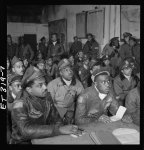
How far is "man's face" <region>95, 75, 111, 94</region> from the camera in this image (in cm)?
295

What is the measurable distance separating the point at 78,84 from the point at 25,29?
43.9 inches

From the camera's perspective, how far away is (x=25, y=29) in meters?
3.12

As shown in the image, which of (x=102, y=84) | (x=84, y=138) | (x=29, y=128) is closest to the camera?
(x=84, y=138)

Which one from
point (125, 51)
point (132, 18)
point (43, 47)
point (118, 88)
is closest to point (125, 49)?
point (125, 51)

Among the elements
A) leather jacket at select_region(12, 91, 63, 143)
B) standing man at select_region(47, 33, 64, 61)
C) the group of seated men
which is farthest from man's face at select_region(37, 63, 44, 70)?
leather jacket at select_region(12, 91, 63, 143)

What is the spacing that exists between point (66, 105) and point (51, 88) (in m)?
0.33

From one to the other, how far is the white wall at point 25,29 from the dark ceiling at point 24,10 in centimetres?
15

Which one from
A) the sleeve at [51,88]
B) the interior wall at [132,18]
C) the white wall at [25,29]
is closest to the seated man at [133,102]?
the interior wall at [132,18]

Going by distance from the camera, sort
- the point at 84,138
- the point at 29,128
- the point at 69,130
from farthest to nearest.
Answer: the point at 29,128, the point at 69,130, the point at 84,138

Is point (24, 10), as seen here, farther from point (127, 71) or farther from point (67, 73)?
point (127, 71)

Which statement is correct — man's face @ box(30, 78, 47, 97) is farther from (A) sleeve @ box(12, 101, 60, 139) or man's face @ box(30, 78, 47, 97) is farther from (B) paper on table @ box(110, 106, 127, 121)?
(B) paper on table @ box(110, 106, 127, 121)

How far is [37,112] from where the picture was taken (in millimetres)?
2709

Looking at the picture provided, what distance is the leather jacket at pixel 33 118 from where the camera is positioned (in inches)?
96.3

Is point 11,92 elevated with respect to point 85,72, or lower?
lower
